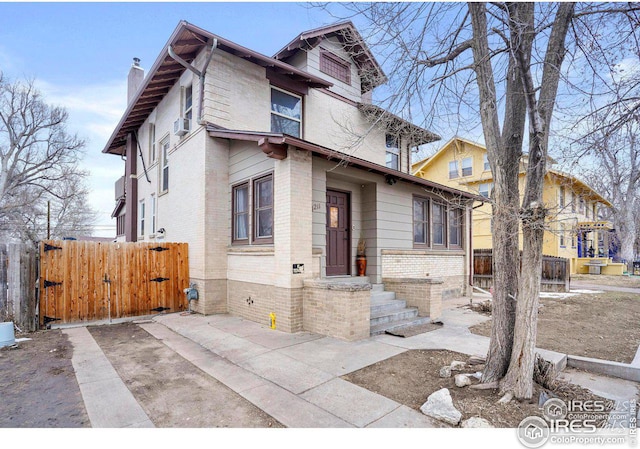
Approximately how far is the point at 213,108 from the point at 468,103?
19.6ft

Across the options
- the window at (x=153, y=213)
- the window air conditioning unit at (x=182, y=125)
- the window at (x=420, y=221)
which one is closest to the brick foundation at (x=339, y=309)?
the window at (x=420, y=221)

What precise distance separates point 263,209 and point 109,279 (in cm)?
415

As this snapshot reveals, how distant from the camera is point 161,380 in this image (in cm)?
436

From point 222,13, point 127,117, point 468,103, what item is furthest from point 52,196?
point 468,103

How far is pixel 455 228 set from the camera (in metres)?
12.5

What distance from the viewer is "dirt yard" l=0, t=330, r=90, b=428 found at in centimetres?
338

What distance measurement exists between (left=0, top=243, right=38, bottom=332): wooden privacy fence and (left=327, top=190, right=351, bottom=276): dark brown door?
649cm

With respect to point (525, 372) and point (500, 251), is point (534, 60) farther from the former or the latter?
point (525, 372)

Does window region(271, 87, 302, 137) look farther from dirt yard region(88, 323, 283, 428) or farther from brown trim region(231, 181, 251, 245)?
dirt yard region(88, 323, 283, 428)

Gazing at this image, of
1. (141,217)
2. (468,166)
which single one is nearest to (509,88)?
(141,217)

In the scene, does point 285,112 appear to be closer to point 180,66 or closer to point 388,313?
point 180,66

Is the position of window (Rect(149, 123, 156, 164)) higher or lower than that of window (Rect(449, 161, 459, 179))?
lower

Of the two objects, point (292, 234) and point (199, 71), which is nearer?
point (292, 234)

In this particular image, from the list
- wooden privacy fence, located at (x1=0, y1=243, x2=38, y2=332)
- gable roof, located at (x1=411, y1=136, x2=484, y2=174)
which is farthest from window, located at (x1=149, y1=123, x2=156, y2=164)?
gable roof, located at (x1=411, y1=136, x2=484, y2=174)
